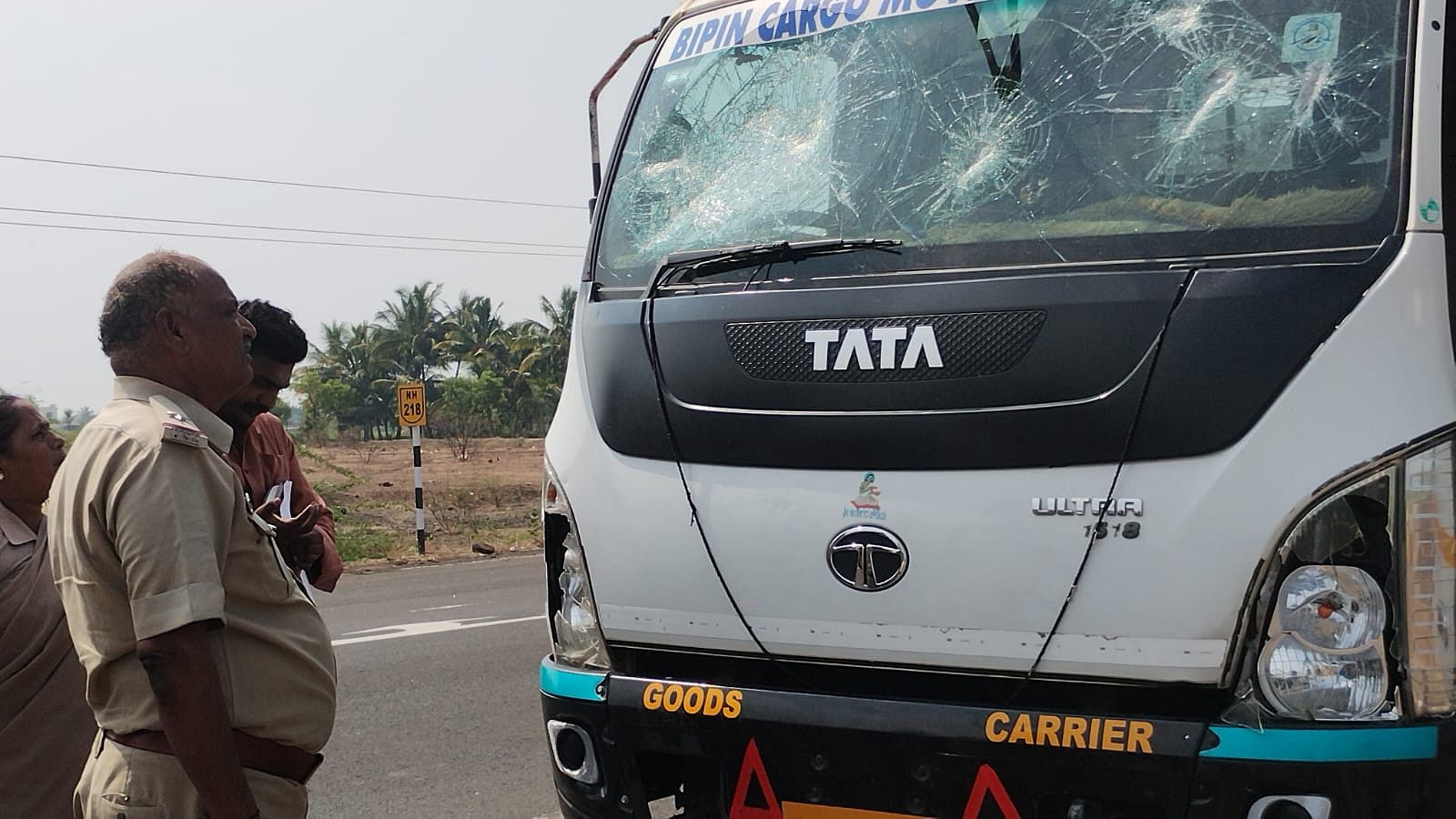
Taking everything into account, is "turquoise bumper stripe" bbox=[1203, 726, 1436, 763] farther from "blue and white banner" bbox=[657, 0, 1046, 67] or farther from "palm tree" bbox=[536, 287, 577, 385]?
"palm tree" bbox=[536, 287, 577, 385]

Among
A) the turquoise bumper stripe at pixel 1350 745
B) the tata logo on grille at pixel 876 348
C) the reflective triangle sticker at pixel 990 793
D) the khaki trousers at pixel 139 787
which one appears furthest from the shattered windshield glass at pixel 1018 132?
the khaki trousers at pixel 139 787

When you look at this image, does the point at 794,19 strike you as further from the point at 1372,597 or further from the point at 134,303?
the point at 1372,597

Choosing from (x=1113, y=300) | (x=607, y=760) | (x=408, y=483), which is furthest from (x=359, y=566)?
(x=408, y=483)

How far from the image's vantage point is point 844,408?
2.77 meters

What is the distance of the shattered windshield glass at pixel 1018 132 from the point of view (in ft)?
8.77

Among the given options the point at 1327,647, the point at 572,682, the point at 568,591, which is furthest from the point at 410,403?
the point at 1327,647

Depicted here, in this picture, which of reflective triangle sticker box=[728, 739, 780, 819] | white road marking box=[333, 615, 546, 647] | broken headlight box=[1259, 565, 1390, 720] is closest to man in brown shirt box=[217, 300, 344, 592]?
reflective triangle sticker box=[728, 739, 780, 819]

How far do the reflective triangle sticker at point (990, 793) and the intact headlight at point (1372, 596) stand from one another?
52cm

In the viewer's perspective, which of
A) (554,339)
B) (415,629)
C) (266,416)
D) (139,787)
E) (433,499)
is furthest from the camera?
(554,339)

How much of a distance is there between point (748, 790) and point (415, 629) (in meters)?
6.74

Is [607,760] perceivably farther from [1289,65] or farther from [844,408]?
[1289,65]

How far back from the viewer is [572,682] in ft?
10.1

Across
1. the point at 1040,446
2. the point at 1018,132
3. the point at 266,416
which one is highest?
the point at 1018,132

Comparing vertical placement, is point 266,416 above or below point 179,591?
above
